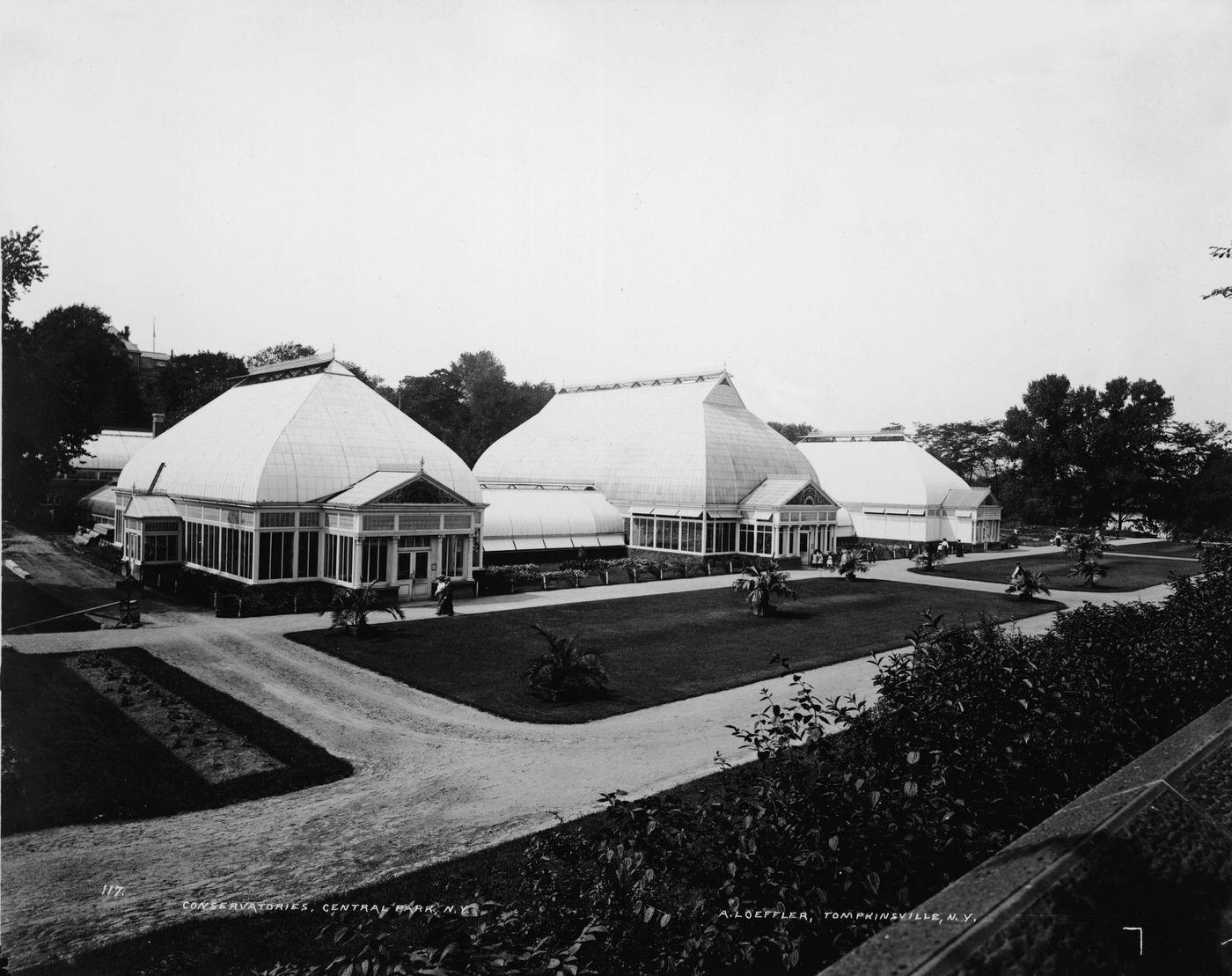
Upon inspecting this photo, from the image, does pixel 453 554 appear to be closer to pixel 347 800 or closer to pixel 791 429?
pixel 347 800

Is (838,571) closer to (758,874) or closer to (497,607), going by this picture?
(497,607)

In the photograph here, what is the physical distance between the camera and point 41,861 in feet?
33.8

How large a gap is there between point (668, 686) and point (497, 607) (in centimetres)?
1270

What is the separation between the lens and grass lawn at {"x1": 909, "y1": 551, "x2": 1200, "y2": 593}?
42.5 meters

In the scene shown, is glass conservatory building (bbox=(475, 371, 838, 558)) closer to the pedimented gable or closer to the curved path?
the pedimented gable

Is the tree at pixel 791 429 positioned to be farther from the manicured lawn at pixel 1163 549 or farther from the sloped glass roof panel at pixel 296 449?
the sloped glass roof panel at pixel 296 449

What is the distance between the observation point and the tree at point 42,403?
1775cm

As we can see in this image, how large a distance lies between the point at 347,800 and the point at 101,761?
4.73m

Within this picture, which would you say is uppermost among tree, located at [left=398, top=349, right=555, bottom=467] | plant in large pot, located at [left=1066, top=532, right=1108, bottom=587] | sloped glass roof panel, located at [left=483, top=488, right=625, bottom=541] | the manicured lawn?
tree, located at [left=398, top=349, right=555, bottom=467]


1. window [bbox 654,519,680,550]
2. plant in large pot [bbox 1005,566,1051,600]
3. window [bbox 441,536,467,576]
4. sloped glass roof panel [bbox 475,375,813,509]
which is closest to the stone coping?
window [bbox 441,536,467,576]

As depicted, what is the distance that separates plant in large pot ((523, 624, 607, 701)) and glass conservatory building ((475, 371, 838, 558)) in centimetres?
2396

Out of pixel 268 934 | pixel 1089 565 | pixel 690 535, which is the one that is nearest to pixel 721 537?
pixel 690 535

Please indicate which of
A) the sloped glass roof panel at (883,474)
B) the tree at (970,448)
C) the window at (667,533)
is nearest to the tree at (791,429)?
the tree at (970,448)

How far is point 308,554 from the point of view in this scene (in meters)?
32.4
